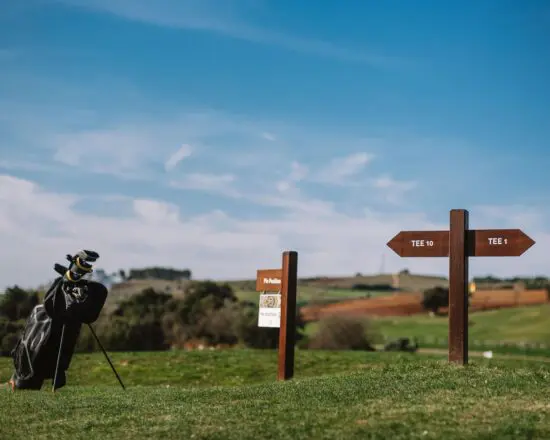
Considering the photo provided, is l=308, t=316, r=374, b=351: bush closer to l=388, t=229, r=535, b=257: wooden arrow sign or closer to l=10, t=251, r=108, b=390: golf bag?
l=10, t=251, r=108, b=390: golf bag

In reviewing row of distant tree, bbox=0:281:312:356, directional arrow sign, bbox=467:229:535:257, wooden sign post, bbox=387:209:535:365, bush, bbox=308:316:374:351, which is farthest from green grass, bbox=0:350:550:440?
row of distant tree, bbox=0:281:312:356

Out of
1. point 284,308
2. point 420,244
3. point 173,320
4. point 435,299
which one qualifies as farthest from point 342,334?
point 420,244

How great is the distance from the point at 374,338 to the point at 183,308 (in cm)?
1780

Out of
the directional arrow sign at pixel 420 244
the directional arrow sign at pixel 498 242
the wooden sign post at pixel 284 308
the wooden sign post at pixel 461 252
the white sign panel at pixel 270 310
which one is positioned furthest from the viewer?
the white sign panel at pixel 270 310

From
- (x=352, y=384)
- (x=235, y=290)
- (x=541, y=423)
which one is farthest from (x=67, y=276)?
(x=235, y=290)

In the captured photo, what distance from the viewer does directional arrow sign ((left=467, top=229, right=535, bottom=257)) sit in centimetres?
1655

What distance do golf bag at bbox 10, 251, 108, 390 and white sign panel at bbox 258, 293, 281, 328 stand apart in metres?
4.15

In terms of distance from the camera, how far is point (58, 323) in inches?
760

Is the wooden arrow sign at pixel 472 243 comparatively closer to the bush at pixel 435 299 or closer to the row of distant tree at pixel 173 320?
the row of distant tree at pixel 173 320

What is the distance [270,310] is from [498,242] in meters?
6.39

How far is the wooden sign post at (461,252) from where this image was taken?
1686cm

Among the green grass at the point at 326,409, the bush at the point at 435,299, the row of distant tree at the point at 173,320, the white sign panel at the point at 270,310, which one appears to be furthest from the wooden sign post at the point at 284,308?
the bush at the point at 435,299

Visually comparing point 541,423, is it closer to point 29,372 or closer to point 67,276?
point 67,276

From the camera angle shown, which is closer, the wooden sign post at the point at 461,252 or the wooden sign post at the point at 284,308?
the wooden sign post at the point at 461,252
